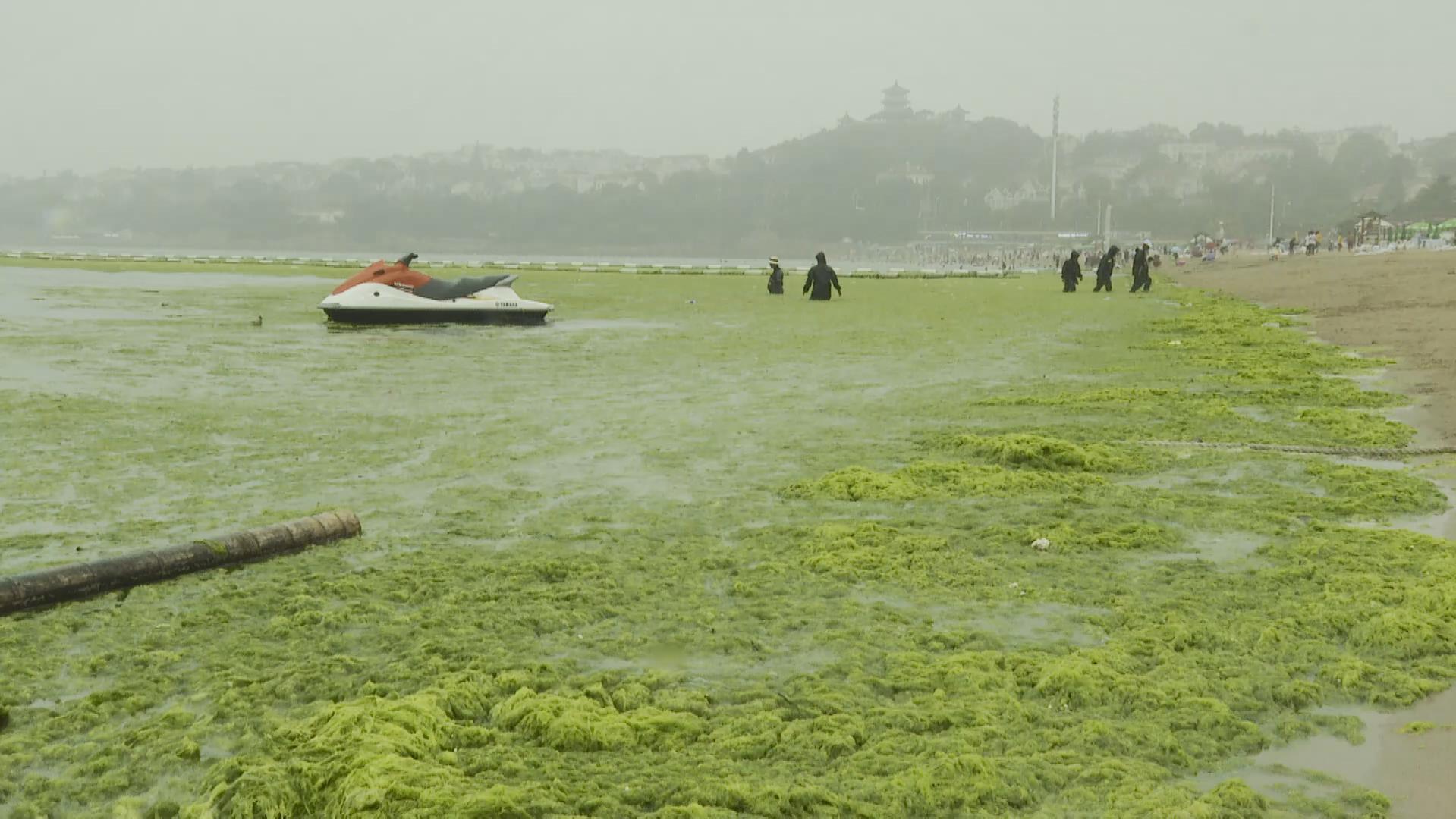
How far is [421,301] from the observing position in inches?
930

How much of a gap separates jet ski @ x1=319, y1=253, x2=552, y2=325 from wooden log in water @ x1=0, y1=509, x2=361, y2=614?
55.3 feet

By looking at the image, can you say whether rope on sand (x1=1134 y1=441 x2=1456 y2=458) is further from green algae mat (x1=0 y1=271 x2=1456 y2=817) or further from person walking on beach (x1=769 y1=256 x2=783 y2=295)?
person walking on beach (x1=769 y1=256 x2=783 y2=295)

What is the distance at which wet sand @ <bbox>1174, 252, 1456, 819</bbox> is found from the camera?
3953 millimetres

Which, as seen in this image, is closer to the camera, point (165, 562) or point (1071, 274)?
point (165, 562)

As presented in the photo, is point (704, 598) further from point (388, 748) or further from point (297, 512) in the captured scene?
point (297, 512)

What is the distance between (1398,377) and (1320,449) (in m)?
6.03

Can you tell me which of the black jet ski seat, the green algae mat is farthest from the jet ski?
the green algae mat

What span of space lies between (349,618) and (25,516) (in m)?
3.14

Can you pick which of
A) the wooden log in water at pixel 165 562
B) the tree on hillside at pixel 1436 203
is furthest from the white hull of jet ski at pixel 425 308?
the tree on hillside at pixel 1436 203

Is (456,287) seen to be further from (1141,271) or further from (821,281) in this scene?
(1141,271)

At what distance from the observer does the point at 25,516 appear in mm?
7441

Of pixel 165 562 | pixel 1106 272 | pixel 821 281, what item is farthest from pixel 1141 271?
pixel 165 562

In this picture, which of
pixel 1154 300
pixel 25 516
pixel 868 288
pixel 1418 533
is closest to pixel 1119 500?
pixel 1418 533

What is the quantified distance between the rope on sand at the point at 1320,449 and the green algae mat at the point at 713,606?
291mm
